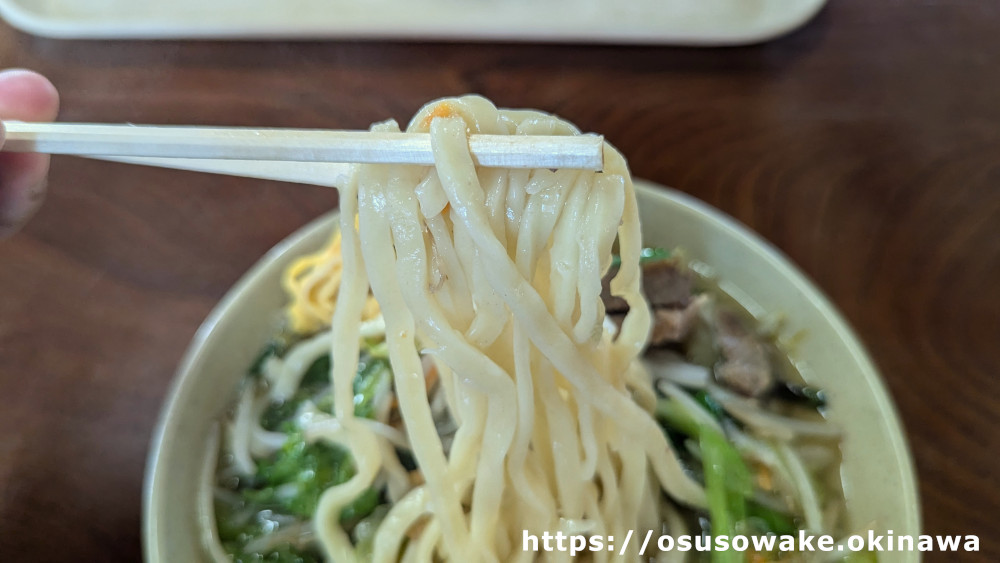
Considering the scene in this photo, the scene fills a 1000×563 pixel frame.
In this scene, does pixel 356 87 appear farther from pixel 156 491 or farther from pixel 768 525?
pixel 768 525

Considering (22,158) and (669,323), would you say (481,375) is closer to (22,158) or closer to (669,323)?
(669,323)

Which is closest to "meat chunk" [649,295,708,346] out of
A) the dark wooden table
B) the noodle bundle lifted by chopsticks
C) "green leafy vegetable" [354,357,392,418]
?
the noodle bundle lifted by chopsticks

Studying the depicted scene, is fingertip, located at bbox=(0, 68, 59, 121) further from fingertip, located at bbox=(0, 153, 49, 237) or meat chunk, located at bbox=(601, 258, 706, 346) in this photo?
meat chunk, located at bbox=(601, 258, 706, 346)

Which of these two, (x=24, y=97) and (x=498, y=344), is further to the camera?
(x=24, y=97)

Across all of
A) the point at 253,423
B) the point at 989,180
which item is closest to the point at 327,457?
the point at 253,423

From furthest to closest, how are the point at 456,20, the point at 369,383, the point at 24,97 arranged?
1. the point at 456,20
2. the point at 369,383
3. the point at 24,97

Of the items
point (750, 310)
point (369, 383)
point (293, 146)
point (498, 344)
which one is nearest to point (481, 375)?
point (498, 344)

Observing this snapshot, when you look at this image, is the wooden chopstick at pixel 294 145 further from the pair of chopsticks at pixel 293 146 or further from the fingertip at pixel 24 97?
the fingertip at pixel 24 97
